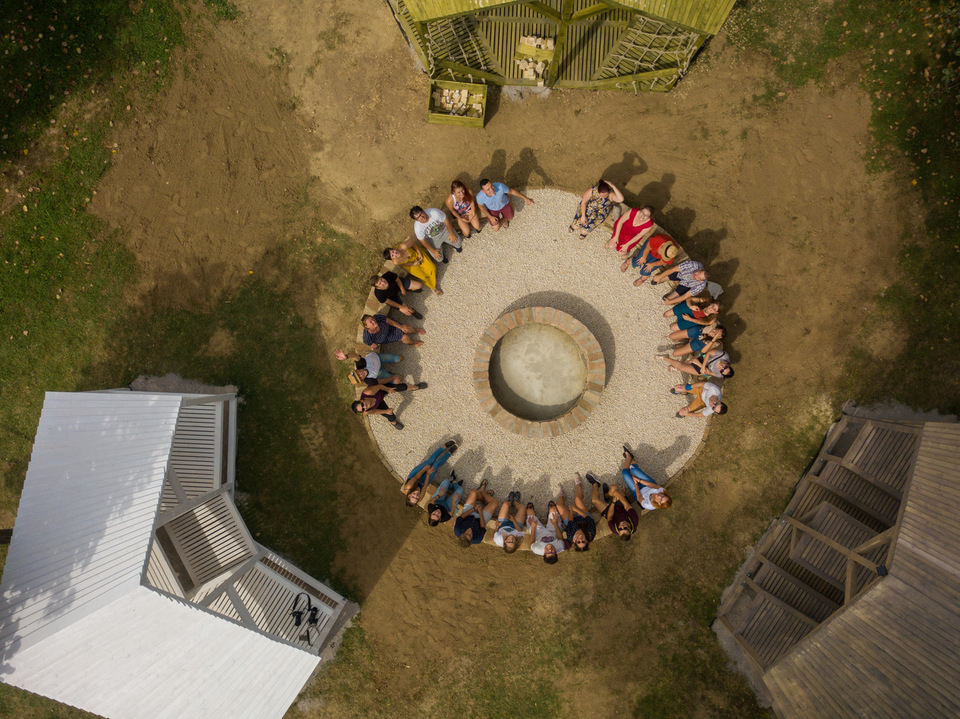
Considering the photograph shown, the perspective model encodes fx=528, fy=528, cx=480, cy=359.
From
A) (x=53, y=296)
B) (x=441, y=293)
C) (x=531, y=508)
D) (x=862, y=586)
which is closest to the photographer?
(x=862, y=586)

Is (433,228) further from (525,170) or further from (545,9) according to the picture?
(545,9)

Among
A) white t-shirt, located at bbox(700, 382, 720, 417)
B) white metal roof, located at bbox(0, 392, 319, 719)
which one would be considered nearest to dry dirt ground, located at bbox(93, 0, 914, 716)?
white t-shirt, located at bbox(700, 382, 720, 417)

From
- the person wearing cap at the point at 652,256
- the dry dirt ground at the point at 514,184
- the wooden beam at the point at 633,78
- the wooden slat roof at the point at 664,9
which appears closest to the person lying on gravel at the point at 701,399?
the dry dirt ground at the point at 514,184

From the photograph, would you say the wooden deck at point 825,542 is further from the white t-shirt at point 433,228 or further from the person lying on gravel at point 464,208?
the white t-shirt at point 433,228

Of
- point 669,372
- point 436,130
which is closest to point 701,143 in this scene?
point 669,372

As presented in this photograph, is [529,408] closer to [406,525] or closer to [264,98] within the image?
[406,525]

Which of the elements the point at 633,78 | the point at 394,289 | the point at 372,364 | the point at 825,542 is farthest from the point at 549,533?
the point at 633,78
